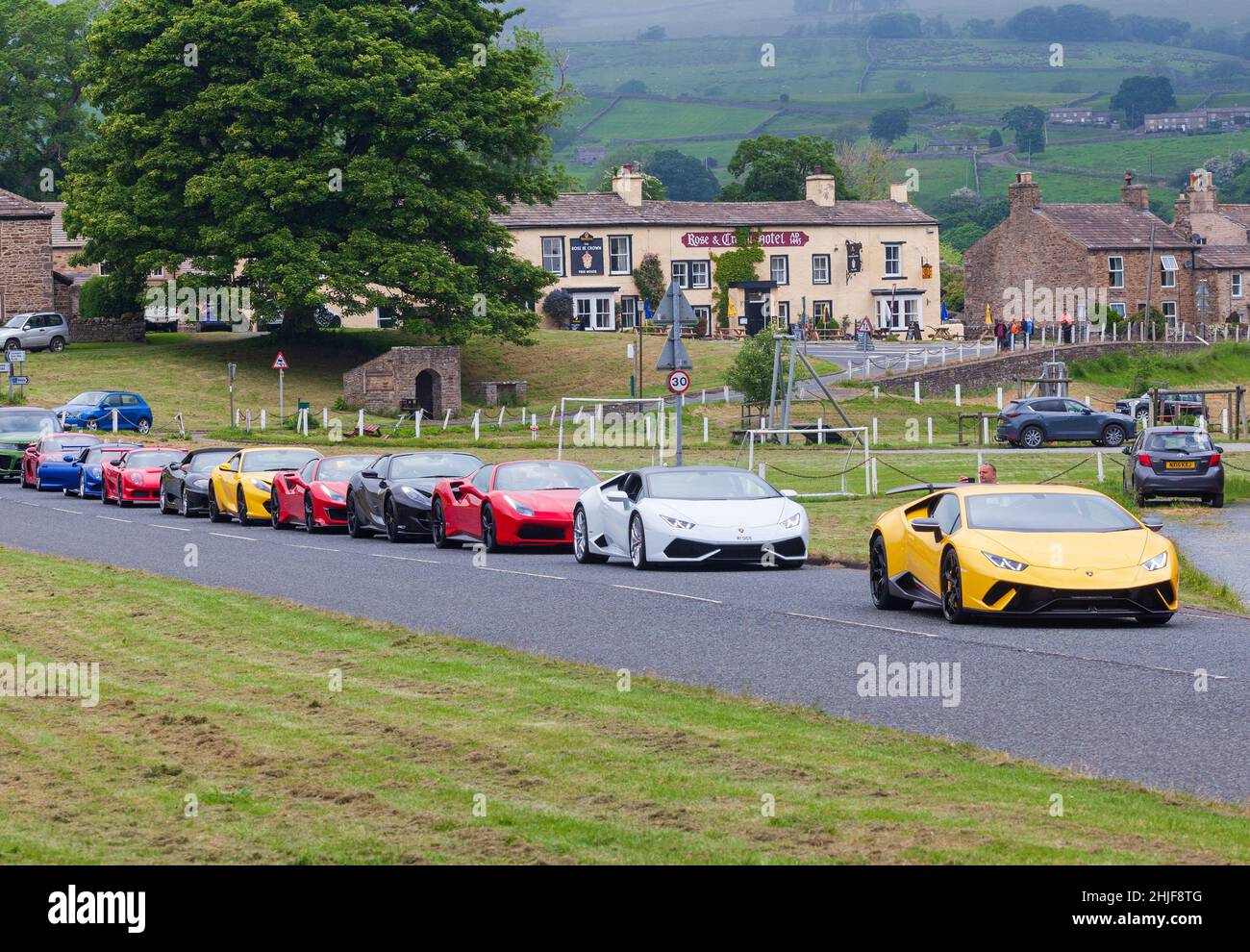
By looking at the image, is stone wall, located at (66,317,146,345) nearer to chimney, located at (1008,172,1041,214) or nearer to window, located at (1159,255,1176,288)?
chimney, located at (1008,172,1041,214)

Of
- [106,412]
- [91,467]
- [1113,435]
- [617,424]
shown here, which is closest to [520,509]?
[91,467]

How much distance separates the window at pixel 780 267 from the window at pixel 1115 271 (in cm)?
1765

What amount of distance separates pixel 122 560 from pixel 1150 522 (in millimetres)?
13226

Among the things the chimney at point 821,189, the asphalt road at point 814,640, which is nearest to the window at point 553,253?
the chimney at point 821,189

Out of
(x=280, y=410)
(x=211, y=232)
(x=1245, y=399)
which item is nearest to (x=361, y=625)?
(x=280, y=410)

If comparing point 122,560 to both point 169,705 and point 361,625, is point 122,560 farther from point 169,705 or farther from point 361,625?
point 169,705

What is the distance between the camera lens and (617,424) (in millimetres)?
59281

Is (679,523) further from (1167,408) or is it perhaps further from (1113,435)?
(1167,408)

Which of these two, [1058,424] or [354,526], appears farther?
[1058,424]

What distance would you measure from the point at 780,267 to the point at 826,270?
288cm

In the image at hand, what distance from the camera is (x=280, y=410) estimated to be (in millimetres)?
62469

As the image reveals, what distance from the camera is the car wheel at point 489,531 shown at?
87.9ft

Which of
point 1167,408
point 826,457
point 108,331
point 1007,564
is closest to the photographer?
point 1007,564

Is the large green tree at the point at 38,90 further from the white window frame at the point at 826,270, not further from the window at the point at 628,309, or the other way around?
the white window frame at the point at 826,270
